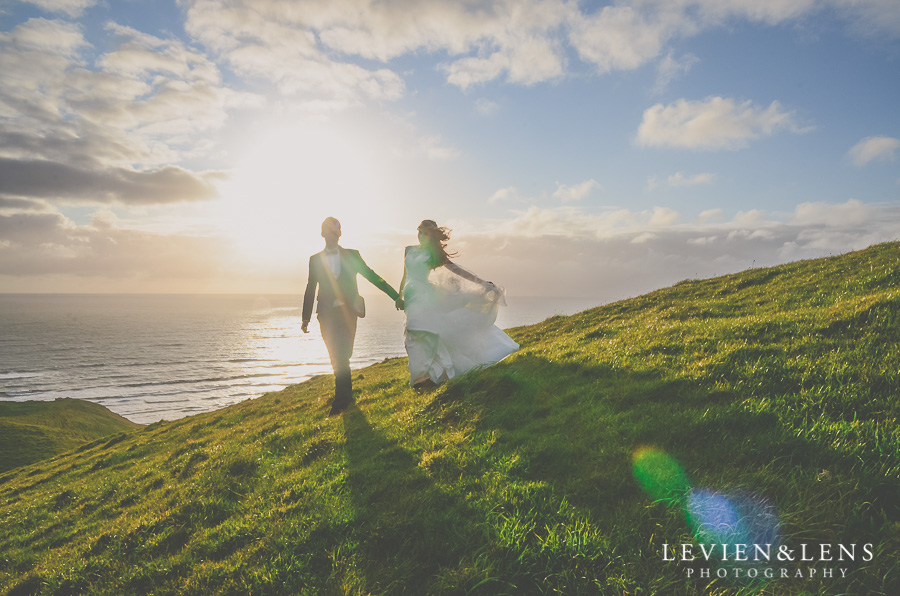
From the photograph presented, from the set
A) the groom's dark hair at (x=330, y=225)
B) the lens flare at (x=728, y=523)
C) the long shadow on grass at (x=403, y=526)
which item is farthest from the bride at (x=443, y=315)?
the lens flare at (x=728, y=523)

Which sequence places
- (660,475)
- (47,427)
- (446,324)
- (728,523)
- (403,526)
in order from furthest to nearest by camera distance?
(47,427), (446,324), (403,526), (660,475), (728,523)

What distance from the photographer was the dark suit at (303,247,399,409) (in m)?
11.7

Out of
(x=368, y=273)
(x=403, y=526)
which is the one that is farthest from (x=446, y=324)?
(x=403, y=526)

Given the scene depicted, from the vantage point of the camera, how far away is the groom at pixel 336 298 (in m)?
11.7

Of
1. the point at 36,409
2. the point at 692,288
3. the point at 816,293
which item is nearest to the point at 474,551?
the point at 816,293

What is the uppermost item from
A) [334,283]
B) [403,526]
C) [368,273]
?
[368,273]

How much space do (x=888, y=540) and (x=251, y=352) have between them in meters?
177

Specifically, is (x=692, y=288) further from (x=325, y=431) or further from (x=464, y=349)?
(x=325, y=431)

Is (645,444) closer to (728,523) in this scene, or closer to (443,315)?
(728,523)

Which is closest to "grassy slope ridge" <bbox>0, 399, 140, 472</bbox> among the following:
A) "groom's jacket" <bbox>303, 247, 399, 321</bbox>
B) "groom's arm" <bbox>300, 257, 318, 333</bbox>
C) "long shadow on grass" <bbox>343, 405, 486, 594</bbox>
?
"groom's arm" <bbox>300, 257, 318, 333</bbox>

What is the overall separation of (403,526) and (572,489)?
208 centimetres

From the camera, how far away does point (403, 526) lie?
4.79 metres

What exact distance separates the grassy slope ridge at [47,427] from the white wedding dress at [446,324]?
5059 cm

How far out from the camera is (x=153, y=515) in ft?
24.2
